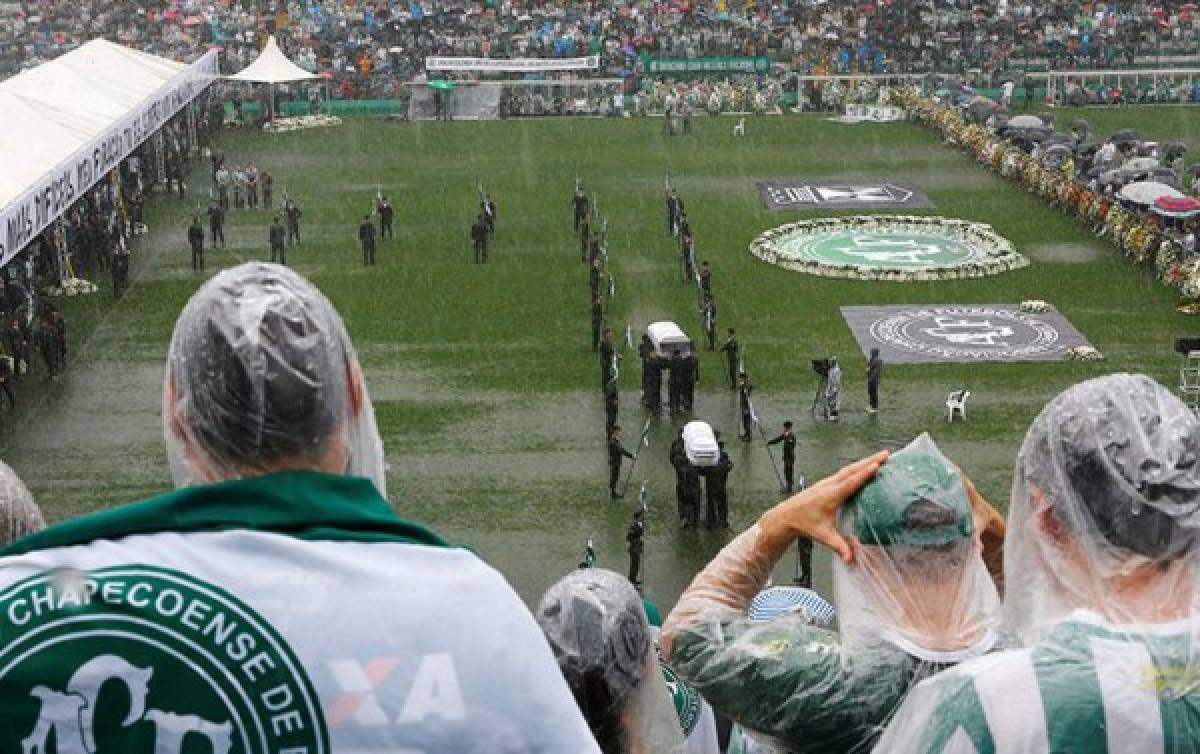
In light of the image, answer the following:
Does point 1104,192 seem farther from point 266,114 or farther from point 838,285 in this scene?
point 266,114

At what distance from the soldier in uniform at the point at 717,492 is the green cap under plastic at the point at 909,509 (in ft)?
41.2

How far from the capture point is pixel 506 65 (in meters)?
48.4

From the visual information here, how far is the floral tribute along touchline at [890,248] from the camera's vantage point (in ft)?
90.7

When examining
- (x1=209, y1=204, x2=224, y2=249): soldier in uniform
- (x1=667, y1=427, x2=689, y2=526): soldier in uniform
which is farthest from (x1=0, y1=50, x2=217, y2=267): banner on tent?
(x1=667, y1=427, x2=689, y2=526): soldier in uniform

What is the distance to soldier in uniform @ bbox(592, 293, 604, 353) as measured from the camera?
22.6m

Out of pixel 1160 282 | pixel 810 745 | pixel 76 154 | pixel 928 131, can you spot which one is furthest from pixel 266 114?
pixel 810 745

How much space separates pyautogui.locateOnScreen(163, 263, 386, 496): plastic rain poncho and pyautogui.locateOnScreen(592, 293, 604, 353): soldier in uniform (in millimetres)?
19768

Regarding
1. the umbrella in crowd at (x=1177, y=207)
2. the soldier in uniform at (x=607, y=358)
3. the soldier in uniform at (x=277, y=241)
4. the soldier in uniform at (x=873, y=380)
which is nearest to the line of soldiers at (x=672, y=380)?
the soldier in uniform at (x=607, y=358)

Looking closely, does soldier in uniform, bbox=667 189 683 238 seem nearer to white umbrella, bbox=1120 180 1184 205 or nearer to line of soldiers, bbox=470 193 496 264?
line of soldiers, bbox=470 193 496 264

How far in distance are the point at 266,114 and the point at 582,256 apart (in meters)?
19.1

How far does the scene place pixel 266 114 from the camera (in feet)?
148

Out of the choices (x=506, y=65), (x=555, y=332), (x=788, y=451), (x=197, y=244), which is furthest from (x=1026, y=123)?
(x=788, y=451)

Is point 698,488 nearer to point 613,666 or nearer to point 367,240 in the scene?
point 613,666

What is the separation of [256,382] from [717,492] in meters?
14.0
